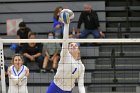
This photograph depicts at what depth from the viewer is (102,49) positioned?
12031 millimetres

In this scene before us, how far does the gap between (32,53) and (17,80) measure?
279 cm

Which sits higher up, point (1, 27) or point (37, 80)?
point (1, 27)

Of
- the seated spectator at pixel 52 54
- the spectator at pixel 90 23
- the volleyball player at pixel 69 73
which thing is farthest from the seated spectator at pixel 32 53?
the volleyball player at pixel 69 73

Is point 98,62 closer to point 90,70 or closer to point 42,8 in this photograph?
point 90,70

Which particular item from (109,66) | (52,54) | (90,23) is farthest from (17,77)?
(90,23)

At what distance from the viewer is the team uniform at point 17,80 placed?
8.41 meters

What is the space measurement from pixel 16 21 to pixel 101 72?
112 inches

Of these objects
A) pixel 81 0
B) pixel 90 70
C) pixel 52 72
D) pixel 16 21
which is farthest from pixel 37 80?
pixel 81 0

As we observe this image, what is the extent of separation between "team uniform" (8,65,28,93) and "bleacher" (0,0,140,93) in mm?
2028

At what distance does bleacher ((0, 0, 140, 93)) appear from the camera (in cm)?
1103

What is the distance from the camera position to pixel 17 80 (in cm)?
842

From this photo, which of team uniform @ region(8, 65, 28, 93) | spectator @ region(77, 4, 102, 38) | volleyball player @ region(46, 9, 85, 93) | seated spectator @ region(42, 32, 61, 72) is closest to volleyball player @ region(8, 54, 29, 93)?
team uniform @ region(8, 65, 28, 93)

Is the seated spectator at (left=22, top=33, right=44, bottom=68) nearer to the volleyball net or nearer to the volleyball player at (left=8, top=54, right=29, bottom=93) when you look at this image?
the volleyball net

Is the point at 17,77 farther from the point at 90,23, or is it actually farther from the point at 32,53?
the point at 90,23
